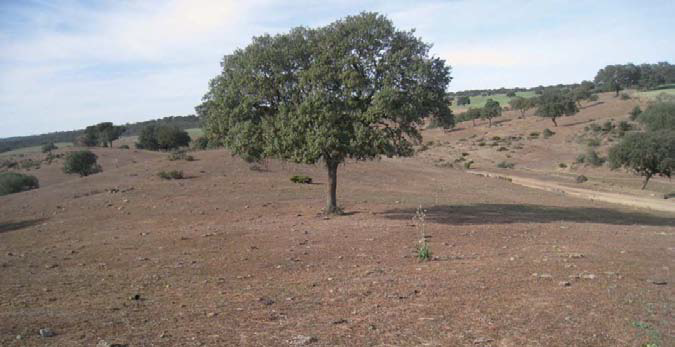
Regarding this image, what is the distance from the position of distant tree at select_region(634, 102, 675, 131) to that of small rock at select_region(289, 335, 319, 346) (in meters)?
65.5

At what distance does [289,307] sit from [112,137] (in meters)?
94.0

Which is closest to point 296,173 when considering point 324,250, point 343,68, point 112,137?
point 343,68

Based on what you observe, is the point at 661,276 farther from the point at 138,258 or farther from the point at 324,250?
the point at 138,258

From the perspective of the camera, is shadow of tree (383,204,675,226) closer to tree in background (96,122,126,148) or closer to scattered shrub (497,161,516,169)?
scattered shrub (497,161,516,169)

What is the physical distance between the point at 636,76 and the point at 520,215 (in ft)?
438

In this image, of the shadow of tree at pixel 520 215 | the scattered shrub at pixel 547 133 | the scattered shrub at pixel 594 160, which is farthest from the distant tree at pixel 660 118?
the shadow of tree at pixel 520 215

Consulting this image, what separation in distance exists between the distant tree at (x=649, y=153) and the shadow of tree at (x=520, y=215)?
21.2m

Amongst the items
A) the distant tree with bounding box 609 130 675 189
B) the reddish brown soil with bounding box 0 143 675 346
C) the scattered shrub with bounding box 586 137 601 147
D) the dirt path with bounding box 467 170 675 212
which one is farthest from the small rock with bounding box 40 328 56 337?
the scattered shrub with bounding box 586 137 601 147

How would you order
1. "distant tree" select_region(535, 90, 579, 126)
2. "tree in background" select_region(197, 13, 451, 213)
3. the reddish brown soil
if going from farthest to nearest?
1. "distant tree" select_region(535, 90, 579, 126)
2. "tree in background" select_region(197, 13, 451, 213)
3. the reddish brown soil

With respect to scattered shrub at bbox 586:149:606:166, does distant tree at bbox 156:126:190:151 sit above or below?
above

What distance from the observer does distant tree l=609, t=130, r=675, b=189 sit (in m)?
42.3

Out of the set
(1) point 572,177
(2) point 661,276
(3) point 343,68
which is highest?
(3) point 343,68

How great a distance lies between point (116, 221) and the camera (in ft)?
66.8

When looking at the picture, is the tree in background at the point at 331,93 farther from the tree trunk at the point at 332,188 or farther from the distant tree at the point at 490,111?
the distant tree at the point at 490,111
